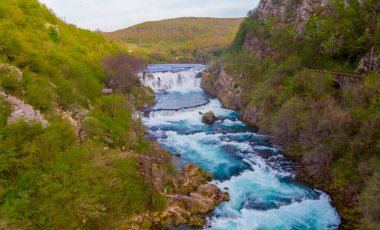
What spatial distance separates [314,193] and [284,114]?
27.2 ft

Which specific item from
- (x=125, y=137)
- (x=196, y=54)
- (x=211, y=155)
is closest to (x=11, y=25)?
(x=125, y=137)

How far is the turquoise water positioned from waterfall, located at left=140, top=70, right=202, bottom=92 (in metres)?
18.1

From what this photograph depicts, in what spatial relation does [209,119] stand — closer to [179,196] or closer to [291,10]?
[179,196]

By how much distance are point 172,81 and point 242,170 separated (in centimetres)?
4545

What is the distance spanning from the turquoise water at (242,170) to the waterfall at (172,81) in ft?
59.3

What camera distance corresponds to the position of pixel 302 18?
47000 mm

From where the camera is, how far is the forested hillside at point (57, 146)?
15.1 metres

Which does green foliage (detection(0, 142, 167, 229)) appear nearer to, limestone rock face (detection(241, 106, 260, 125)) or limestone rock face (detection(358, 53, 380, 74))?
limestone rock face (detection(241, 106, 260, 125))

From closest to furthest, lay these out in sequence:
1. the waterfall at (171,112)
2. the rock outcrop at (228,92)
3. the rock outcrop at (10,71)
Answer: the rock outcrop at (10,71) < the rock outcrop at (228,92) < the waterfall at (171,112)

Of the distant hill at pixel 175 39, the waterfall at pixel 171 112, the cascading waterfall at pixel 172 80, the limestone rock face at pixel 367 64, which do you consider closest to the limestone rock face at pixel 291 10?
the limestone rock face at pixel 367 64

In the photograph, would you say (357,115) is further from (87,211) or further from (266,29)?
(266,29)

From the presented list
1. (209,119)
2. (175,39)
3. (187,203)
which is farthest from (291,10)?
(175,39)

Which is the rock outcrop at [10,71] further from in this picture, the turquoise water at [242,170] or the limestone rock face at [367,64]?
the limestone rock face at [367,64]

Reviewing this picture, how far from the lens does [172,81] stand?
7044 cm
